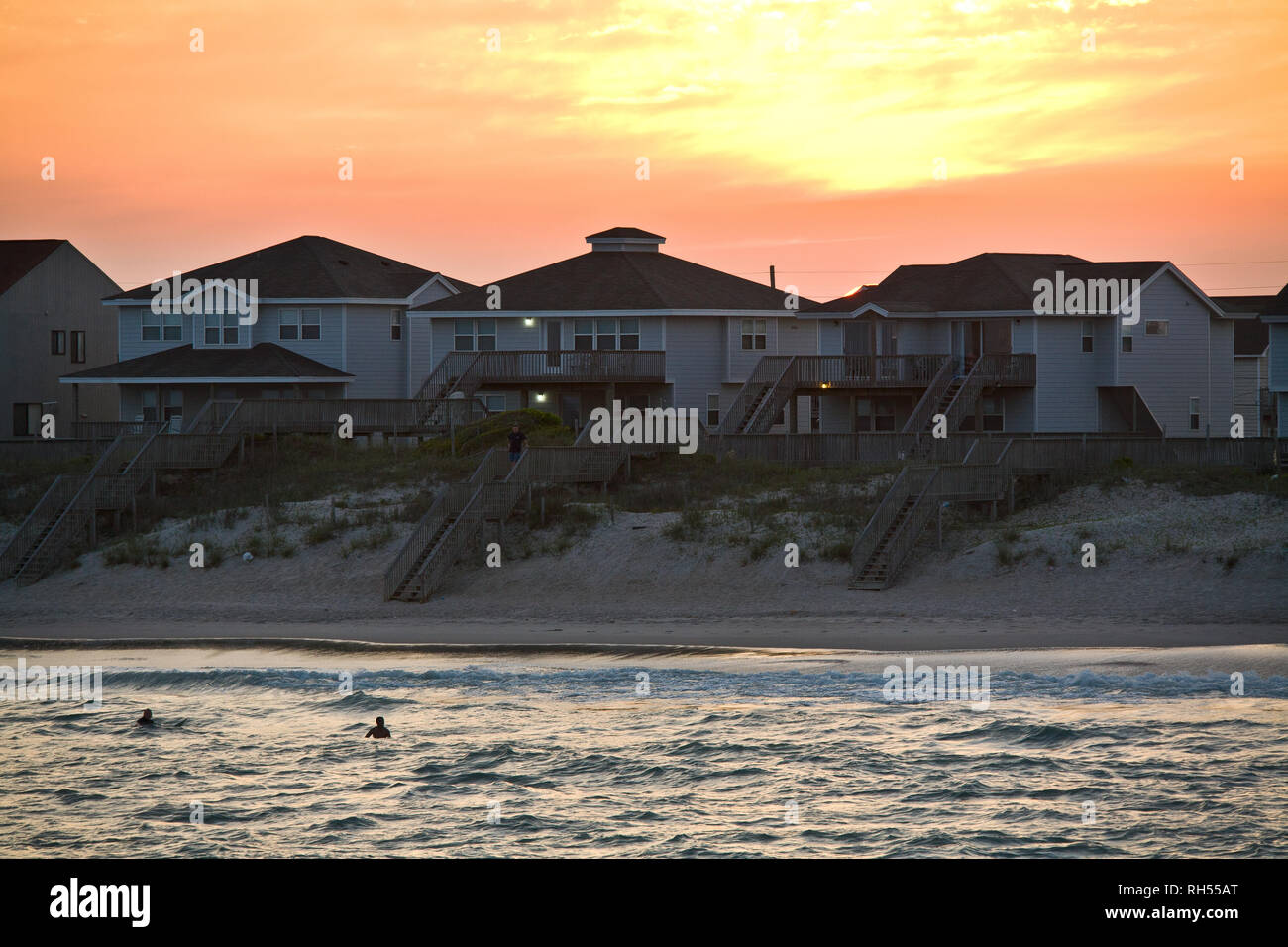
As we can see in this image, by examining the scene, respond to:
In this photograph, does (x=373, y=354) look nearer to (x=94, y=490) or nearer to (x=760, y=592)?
(x=94, y=490)

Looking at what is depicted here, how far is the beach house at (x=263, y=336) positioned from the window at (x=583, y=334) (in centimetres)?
765

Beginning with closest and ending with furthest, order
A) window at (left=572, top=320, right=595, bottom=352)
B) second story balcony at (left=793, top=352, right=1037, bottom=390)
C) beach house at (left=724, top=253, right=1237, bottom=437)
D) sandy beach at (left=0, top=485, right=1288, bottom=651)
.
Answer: sandy beach at (left=0, top=485, right=1288, bottom=651)
second story balcony at (left=793, top=352, right=1037, bottom=390)
beach house at (left=724, top=253, right=1237, bottom=437)
window at (left=572, top=320, right=595, bottom=352)

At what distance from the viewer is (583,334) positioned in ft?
166

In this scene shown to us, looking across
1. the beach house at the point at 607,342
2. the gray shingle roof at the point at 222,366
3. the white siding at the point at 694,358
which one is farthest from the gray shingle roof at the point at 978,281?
the gray shingle roof at the point at 222,366

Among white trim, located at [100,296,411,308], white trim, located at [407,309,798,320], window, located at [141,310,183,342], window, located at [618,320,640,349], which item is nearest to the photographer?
white trim, located at [407,309,798,320]

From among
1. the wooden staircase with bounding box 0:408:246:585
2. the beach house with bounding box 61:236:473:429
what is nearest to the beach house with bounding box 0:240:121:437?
the beach house with bounding box 61:236:473:429

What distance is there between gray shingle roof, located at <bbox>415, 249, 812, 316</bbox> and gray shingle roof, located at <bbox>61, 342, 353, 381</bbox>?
5349 mm

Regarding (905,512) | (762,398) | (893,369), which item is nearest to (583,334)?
(762,398)

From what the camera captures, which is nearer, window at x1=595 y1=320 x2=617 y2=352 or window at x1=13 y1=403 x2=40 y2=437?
window at x1=595 y1=320 x2=617 y2=352

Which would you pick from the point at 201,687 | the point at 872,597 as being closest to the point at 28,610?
the point at 201,687

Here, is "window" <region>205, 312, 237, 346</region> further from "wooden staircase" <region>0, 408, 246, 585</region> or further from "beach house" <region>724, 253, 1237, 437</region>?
"beach house" <region>724, 253, 1237, 437</region>

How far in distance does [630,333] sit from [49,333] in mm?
27853

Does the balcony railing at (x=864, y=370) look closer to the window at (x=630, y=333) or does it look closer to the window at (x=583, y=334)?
the window at (x=630, y=333)

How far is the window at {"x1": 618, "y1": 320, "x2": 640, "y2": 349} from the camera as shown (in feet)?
165
